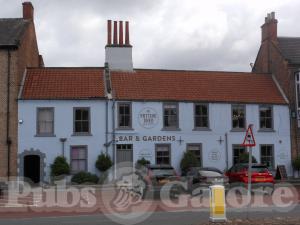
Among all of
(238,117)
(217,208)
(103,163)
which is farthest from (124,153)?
(217,208)

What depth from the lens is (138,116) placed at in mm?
33500

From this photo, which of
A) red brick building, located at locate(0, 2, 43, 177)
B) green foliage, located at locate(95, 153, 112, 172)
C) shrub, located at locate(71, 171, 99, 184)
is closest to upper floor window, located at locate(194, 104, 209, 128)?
green foliage, located at locate(95, 153, 112, 172)

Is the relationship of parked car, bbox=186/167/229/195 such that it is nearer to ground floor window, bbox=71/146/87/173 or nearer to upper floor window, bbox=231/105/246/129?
ground floor window, bbox=71/146/87/173

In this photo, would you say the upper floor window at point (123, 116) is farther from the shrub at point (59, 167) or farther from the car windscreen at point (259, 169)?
the car windscreen at point (259, 169)

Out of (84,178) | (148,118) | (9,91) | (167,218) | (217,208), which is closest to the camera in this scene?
(217,208)

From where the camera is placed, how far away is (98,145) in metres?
32.7

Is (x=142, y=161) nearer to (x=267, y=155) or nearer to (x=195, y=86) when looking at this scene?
(x=195, y=86)

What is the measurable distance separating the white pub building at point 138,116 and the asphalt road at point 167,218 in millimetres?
14679

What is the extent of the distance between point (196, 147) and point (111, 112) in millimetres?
6027

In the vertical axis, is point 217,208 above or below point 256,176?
below

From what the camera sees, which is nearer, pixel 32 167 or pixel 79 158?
pixel 32 167

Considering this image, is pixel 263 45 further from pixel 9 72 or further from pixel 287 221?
pixel 287 221

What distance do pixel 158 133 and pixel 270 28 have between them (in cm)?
1277

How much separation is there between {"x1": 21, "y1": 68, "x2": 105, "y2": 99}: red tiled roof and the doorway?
12.4ft
